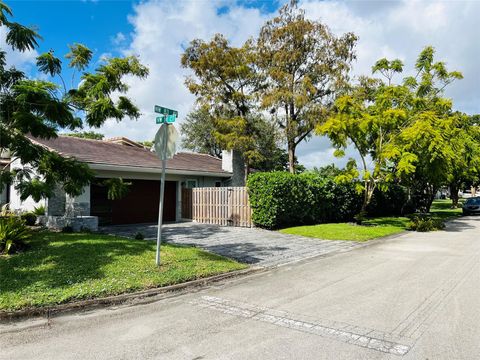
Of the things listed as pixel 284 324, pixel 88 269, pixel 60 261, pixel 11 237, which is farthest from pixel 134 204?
pixel 284 324

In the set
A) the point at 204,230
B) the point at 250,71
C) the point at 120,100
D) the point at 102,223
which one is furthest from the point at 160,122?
the point at 250,71

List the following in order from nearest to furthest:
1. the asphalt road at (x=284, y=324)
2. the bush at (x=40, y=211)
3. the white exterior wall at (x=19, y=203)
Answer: the asphalt road at (x=284, y=324)
the bush at (x=40, y=211)
the white exterior wall at (x=19, y=203)

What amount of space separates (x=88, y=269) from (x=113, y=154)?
1230 centimetres

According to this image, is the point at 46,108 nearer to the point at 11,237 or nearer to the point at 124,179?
the point at 11,237

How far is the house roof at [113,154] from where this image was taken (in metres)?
16.4

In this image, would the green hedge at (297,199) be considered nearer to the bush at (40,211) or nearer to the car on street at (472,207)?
the bush at (40,211)

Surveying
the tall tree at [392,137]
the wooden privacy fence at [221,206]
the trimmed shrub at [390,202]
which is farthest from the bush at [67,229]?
the trimmed shrub at [390,202]

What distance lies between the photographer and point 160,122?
311 inches

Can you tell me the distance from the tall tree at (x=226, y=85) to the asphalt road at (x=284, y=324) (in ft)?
54.2

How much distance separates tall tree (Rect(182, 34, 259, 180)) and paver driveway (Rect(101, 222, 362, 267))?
28.2ft

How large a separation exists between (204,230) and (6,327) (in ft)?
37.2

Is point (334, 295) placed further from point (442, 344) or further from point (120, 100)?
point (120, 100)

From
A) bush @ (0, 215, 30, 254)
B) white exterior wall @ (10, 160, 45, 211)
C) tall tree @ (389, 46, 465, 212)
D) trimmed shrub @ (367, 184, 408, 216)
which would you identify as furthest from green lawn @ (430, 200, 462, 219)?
bush @ (0, 215, 30, 254)

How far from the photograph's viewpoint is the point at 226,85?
24.8 metres
